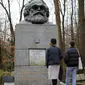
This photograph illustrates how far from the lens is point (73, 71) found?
392 inches

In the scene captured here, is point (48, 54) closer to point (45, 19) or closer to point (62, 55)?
point (62, 55)

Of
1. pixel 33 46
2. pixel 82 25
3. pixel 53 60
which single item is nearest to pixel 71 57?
pixel 53 60

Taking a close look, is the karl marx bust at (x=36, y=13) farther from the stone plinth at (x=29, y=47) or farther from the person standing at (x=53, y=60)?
the person standing at (x=53, y=60)

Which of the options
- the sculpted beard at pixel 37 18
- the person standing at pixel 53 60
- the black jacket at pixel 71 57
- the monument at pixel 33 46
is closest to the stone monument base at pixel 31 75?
the monument at pixel 33 46

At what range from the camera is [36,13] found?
1127 centimetres

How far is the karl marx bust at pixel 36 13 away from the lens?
36.5 ft

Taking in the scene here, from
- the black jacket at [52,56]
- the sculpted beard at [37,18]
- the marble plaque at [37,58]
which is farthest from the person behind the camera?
the sculpted beard at [37,18]

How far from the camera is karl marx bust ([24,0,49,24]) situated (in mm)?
11117

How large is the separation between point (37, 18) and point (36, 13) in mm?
288

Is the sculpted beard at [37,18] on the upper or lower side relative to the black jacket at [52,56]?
upper

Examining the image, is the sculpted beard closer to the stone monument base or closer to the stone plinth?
the stone plinth

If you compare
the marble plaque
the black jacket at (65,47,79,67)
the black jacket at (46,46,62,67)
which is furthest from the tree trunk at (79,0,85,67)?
the black jacket at (46,46,62,67)

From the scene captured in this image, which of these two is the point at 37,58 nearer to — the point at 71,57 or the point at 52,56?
the point at 52,56

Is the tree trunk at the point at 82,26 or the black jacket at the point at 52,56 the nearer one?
the black jacket at the point at 52,56
